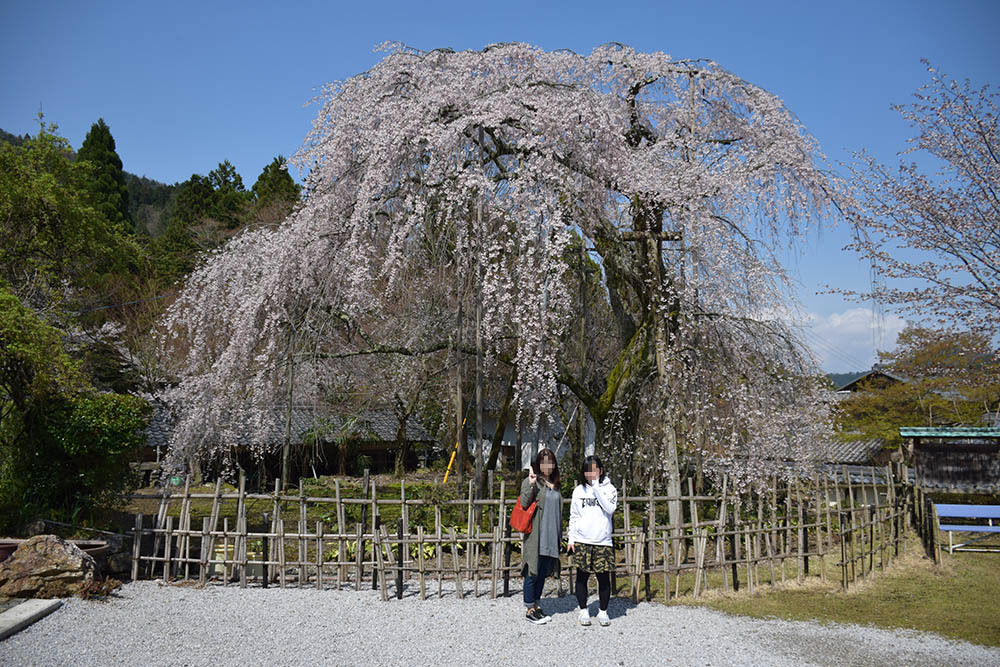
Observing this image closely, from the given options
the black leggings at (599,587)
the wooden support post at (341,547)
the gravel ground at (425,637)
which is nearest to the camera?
the gravel ground at (425,637)

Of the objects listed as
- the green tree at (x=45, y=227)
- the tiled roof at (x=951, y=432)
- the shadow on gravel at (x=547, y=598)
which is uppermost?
the green tree at (x=45, y=227)

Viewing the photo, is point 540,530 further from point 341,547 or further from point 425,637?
point 341,547

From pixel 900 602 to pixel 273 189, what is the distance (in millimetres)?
25054

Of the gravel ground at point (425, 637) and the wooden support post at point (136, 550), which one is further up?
the wooden support post at point (136, 550)

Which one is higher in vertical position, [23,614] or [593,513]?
[593,513]

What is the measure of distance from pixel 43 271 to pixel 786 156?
9.59 metres

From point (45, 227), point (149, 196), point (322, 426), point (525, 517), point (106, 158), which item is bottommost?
point (525, 517)

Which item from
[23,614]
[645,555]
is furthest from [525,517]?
[23,614]

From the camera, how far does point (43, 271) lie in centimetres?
943

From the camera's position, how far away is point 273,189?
26.4 metres

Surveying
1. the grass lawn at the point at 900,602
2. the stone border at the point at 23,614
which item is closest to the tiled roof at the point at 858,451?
the grass lawn at the point at 900,602

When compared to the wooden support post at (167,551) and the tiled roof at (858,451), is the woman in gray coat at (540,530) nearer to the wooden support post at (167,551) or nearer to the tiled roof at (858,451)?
the wooden support post at (167,551)

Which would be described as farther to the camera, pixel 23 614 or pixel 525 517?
pixel 525 517

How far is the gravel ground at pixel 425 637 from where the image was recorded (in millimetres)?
4285
